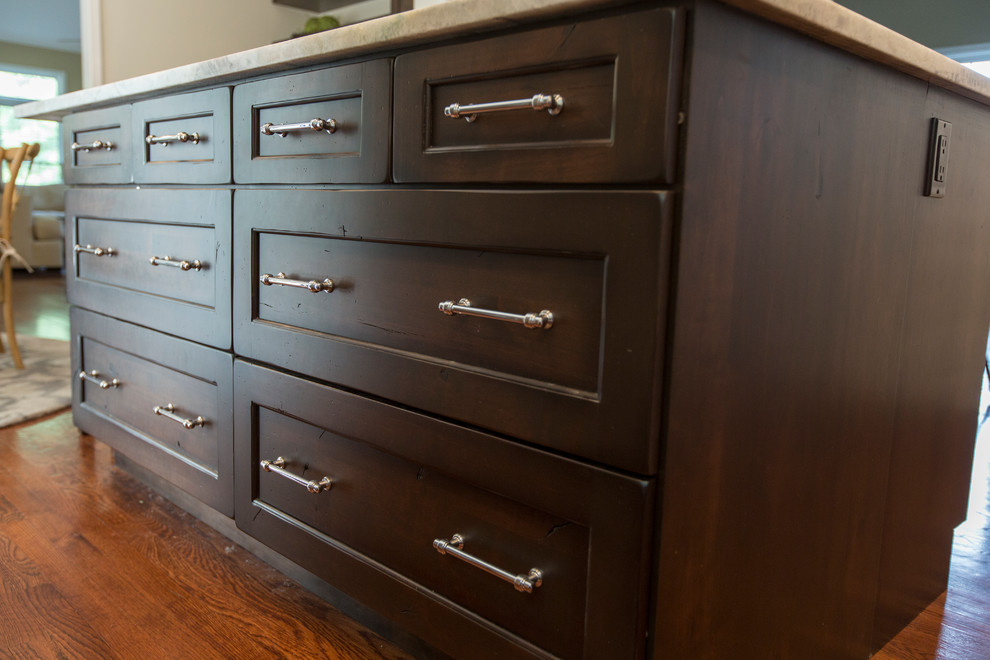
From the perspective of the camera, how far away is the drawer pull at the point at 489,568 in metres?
0.91

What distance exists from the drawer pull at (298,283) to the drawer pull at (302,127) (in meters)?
0.22

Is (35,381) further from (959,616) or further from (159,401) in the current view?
(959,616)

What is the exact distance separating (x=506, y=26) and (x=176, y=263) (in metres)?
0.92

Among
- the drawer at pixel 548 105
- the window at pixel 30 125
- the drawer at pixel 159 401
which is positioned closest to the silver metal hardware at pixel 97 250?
the drawer at pixel 159 401

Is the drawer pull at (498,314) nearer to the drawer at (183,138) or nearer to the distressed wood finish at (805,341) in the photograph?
the distressed wood finish at (805,341)

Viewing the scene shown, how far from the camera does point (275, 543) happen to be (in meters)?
1.34

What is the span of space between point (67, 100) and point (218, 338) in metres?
0.96

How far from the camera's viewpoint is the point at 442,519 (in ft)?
3.38

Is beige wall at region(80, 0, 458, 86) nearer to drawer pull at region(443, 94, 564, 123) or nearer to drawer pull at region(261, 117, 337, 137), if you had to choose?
drawer pull at region(261, 117, 337, 137)

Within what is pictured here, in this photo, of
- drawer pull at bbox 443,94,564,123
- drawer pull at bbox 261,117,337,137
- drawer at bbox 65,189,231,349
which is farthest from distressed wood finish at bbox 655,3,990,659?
drawer at bbox 65,189,231,349

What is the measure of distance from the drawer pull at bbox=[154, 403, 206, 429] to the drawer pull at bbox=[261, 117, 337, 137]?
1.91ft

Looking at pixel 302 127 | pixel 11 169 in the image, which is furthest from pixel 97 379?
pixel 11 169

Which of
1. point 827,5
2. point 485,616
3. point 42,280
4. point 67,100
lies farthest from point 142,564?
point 42,280

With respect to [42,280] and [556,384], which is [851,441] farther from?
[42,280]
